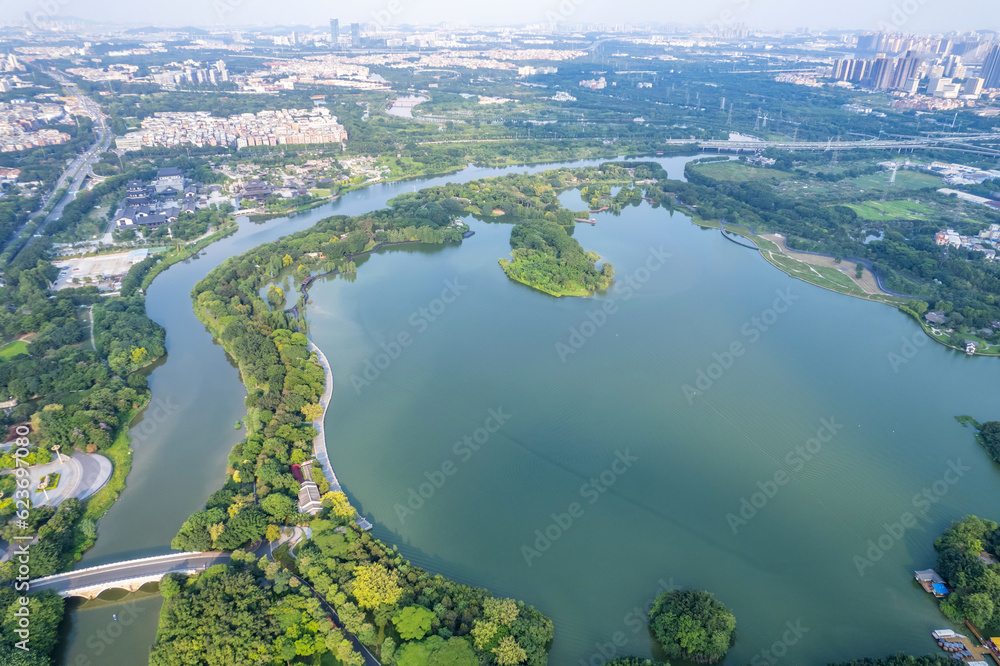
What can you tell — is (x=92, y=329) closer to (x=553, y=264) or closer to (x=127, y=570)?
(x=127, y=570)

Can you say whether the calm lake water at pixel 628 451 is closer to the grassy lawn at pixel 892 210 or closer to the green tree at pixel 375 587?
the green tree at pixel 375 587

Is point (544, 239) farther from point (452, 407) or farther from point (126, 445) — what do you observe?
point (126, 445)

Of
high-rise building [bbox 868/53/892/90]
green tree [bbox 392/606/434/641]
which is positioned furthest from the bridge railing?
high-rise building [bbox 868/53/892/90]

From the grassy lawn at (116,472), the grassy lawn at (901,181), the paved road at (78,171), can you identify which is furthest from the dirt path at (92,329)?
the grassy lawn at (901,181)

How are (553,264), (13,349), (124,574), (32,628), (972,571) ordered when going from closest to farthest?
1. (32,628)
2. (972,571)
3. (124,574)
4. (13,349)
5. (553,264)

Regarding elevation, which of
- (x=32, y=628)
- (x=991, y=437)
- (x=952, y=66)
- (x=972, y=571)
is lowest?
(x=32, y=628)

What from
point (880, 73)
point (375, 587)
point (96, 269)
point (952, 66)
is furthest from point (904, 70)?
point (96, 269)

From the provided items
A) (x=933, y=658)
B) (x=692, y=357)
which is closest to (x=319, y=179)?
(x=692, y=357)
